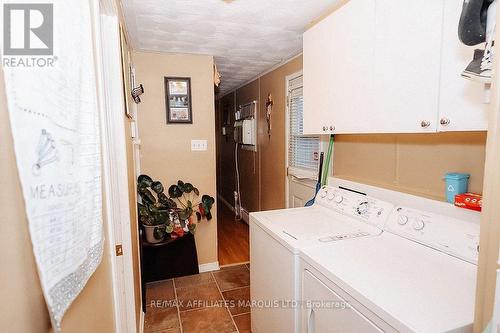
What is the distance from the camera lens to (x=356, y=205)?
1.73 metres

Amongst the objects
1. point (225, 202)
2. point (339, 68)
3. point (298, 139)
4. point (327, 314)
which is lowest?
point (225, 202)

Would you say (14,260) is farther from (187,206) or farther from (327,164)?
(187,206)

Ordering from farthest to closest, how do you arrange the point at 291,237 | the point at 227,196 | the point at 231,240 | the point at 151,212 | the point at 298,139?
the point at 227,196
the point at 231,240
the point at 298,139
the point at 151,212
the point at 291,237

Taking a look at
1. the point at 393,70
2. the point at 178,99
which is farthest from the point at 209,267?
the point at 393,70

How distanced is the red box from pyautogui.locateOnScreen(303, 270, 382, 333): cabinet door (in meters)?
0.70

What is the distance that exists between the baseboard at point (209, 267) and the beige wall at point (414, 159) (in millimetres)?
1709

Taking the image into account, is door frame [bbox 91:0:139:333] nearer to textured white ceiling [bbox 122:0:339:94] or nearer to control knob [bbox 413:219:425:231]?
textured white ceiling [bbox 122:0:339:94]

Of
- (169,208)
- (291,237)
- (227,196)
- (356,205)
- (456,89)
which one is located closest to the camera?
(456,89)

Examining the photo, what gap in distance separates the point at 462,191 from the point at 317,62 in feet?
3.71

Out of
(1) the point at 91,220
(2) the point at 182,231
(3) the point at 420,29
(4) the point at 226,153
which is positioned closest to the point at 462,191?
(3) the point at 420,29

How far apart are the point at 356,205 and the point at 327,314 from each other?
78 centimetres

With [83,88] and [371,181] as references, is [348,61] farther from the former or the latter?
[83,88]

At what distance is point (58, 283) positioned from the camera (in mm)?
504

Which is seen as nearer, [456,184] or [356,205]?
[456,184]
